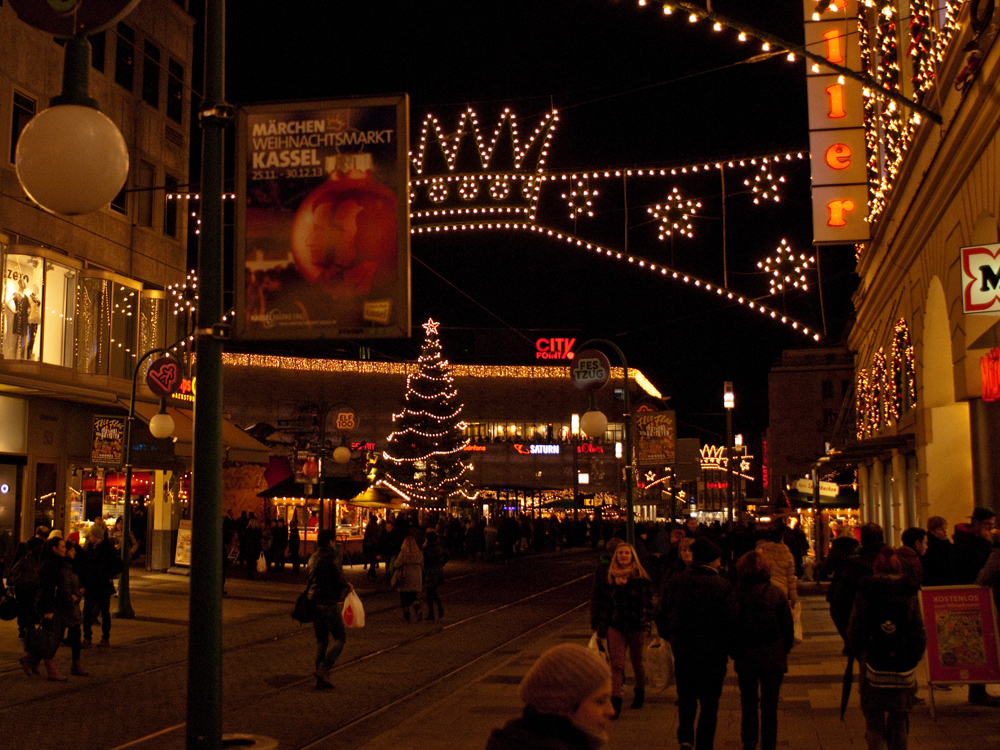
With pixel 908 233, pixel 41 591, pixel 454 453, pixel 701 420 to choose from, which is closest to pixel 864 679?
pixel 41 591

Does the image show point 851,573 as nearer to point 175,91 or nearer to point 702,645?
point 702,645

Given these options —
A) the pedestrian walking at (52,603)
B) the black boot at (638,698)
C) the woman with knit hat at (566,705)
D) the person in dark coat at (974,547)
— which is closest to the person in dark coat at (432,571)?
the pedestrian walking at (52,603)

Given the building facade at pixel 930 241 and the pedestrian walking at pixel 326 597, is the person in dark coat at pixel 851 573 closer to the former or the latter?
the building facade at pixel 930 241

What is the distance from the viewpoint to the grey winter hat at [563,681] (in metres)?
3.12

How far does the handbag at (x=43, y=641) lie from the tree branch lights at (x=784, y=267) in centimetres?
1209

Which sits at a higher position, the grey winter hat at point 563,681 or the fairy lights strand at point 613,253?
the fairy lights strand at point 613,253

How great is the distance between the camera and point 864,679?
25.6 ft

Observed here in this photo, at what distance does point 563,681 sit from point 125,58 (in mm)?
28984

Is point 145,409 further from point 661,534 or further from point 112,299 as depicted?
point 661,534

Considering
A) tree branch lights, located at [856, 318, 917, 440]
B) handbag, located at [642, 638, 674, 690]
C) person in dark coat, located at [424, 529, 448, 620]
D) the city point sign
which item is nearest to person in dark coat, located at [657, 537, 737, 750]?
handbag, located at [642, 638, 674, 690]

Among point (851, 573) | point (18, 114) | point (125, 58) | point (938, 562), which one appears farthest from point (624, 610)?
point (125, 58)

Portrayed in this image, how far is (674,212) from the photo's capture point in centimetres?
1792

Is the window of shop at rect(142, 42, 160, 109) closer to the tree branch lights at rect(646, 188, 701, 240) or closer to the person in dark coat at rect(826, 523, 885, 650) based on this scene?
the tree branch lights at rect(646, 188, 701, 240)

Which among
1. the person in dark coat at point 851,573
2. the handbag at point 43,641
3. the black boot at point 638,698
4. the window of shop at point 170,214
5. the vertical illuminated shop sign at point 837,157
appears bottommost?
the black boot at point 638,698
